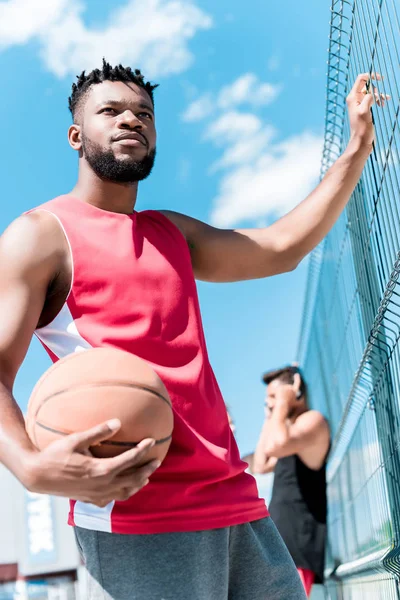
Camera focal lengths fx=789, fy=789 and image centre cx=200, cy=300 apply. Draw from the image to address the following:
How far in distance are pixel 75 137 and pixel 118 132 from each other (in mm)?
254

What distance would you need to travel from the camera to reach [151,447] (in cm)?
175

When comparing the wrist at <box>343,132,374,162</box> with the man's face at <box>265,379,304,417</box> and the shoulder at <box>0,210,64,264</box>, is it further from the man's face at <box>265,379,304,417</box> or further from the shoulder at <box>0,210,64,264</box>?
the man's face at <box>265,379,304,417</box>

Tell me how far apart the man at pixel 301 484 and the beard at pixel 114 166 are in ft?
10.0

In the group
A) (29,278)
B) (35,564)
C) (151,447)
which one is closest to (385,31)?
(29,278)

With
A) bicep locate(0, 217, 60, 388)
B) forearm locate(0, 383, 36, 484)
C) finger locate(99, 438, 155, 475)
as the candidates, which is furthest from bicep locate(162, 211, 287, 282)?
finger locate(99, 438, 155, 475)

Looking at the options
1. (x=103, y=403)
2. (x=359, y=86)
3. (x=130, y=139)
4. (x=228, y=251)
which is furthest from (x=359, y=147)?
(x=103, y=403)

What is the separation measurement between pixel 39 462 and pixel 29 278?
59 centimetres

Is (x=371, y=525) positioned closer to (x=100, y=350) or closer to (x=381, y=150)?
(x=381, y=150)

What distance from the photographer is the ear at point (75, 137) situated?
260 cm

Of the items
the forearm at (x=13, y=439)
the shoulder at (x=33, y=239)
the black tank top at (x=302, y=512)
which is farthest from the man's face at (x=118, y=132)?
the black tank top at (x=302, y=512)

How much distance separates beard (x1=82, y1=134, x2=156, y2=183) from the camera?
241 cm

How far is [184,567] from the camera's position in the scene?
6.47ft

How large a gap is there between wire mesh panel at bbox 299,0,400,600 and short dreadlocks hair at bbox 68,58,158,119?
898 mm

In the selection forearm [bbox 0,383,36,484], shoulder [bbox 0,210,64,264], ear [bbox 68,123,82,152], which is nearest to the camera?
forearm [bbox 0,383,36,484]
